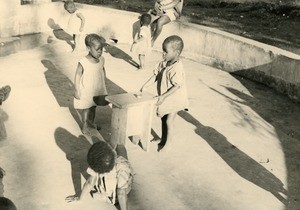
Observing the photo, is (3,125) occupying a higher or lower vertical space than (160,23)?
lower

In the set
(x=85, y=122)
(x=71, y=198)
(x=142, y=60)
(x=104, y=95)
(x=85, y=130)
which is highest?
(x=104, y=95)

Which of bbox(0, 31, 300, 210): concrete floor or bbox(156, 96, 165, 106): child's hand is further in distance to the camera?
bbox(156, 96, 165, 106): child's hand

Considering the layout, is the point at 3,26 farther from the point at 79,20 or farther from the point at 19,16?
the point at 79,20

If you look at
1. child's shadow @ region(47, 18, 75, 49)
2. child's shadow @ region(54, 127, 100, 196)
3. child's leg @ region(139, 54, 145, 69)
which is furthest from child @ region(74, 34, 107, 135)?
child's shadow @ region(47, 18, 75, 49)

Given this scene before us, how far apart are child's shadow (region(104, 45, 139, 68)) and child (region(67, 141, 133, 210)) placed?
4976mm

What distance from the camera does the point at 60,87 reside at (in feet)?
26.0

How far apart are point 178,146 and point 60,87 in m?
2.76

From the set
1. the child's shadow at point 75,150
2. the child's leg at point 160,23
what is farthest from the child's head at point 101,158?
the child's leg at point 160,23

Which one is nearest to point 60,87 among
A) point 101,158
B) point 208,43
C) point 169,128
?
point 169,128

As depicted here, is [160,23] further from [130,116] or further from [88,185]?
[88,185]

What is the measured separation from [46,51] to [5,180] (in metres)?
5.21

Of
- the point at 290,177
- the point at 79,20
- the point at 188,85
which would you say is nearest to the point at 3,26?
the point at 79,20

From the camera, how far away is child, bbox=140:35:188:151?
217 inches

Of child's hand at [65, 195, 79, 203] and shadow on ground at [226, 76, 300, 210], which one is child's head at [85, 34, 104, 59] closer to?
child's hand at [65, 195, 79, 203]
